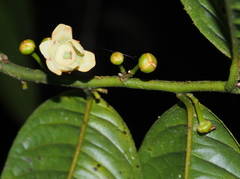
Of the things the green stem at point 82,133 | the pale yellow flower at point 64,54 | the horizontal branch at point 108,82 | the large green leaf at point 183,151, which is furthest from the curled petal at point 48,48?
the large green leaf at point 183,151

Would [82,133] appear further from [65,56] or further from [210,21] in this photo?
[210,21]

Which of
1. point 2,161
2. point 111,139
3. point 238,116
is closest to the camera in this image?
point 111,139

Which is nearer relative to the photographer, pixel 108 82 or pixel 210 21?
pixel 210 21

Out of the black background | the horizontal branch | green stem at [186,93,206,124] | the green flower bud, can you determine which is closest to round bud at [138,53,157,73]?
the horizontal branch

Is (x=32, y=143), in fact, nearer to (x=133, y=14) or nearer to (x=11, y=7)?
(x=11, y=7)

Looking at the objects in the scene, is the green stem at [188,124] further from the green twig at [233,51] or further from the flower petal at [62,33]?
the flower petal at [62,33]

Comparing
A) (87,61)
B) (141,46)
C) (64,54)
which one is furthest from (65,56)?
(141,46)

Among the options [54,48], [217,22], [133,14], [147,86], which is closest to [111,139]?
[147,86]
